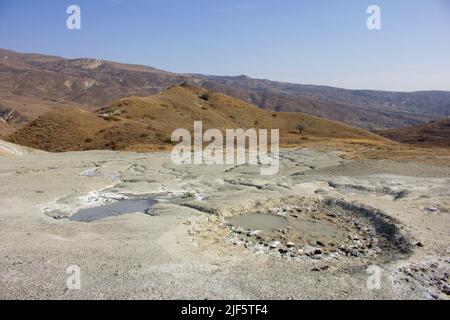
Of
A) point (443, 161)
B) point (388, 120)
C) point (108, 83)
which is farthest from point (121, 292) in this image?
point (388, 120)

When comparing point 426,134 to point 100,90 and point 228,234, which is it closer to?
point 228,234

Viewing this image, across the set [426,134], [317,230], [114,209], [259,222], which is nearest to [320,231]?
[317,230]

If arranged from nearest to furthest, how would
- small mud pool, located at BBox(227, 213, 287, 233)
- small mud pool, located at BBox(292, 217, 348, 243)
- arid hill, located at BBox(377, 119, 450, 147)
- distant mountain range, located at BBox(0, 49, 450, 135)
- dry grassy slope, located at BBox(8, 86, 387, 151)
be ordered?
small mud pool, located at BBox(292, 217, 348, 243) → small mud pool, located at BBox(227, 213, 287, 233) → dry grassy slope, located at BBox(8, 86, 387, 151) → arid hill, located at BBox(377, 119, 450, 147) → distant mountain range, located at BBox(0, 49, 450, 135)

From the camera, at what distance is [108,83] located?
13975 centimetres

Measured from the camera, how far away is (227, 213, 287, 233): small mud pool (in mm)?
11172

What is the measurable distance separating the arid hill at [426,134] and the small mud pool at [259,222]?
2087 inches

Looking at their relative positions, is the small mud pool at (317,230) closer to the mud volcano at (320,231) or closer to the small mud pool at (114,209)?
the mud volcano at (320,231)

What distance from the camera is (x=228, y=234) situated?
10289 millimetres

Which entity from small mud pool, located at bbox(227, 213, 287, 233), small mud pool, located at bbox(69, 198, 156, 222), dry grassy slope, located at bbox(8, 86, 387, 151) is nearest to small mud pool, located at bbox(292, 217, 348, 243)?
small mud pool, located at bbox(227, 213, 287, 233)

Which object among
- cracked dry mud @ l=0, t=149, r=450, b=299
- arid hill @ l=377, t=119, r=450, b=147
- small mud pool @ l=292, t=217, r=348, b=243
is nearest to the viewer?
cracked dry mud @ l=0, t=149, r=450, b=299

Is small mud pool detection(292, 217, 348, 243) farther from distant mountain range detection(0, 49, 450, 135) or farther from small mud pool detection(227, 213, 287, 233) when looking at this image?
distant mountain range detection(0, 49, 450, 135)

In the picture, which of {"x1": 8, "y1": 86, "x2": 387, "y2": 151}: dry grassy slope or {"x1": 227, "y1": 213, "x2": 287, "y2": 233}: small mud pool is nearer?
{"x1": 227, "y1": 213, "x2": 287, "y2": 233}: small mud pool

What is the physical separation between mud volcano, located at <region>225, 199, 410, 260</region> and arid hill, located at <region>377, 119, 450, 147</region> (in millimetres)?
51424

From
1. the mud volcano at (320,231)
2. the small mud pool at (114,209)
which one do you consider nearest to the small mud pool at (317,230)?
the mud volcano at (320,231)
